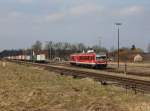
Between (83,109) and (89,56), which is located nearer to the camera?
(83,109)

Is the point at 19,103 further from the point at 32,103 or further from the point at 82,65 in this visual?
the point at 82,65

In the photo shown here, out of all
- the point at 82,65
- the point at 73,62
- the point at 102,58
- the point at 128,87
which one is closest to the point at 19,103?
the point at 128,87

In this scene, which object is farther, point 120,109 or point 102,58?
point 102,58

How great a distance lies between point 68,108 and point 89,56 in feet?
196

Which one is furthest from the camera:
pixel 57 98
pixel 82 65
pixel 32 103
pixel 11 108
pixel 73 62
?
pixel 73 62

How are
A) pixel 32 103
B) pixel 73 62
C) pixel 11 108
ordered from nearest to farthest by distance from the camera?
pixel 11 108 → pixel 32 103 → pixel 73 62

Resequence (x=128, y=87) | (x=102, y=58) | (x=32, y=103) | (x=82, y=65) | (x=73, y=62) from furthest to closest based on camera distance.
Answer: (x=73, y=62) → (x=82, y=65) → (x=102, y=58) → (x=128, y=87) → (x=32, y=103)

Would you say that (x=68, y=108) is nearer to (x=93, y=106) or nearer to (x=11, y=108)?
(x=93, y=106)

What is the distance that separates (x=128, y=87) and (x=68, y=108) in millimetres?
11584

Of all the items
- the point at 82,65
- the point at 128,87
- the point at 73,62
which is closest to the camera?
the point at 128,87

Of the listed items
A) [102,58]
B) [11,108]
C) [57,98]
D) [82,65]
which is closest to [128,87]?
[57,98]

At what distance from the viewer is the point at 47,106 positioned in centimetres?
1952

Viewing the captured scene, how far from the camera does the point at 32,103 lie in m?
Answer: 20.3

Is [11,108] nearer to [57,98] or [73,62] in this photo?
[57,98]
